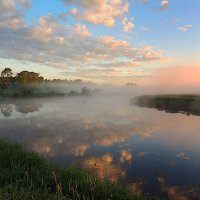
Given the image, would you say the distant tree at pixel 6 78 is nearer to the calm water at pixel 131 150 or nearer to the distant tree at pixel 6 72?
the distant tree at pixel 6 72

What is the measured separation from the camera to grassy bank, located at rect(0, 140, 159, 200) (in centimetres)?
1065

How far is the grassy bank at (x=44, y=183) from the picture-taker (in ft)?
34.9

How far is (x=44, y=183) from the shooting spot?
13.0m

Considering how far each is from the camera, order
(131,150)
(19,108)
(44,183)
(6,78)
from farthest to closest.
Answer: (6,78) < (19,108) < (131,150) < (44,183)

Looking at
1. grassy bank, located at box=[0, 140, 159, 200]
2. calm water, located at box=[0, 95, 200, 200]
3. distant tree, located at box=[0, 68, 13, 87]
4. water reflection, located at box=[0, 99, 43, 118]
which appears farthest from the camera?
distant tree, located at box=[0, 68, 13, 87]

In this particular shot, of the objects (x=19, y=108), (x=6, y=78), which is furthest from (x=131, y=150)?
(x=6, y=78)

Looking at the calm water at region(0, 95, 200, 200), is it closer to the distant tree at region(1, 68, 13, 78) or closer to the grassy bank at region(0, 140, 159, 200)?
the grassy bank at region(0, 140, 159, 200)

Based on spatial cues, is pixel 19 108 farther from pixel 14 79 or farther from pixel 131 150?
pixel 14 79

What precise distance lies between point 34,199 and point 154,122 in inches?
Answer: 1447

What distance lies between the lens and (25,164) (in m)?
16.2

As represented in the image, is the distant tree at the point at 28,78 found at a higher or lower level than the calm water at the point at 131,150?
higher

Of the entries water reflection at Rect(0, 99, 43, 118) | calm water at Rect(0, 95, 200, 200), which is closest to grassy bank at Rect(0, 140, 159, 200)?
calm water at Rect(0, 95, 200, 200)

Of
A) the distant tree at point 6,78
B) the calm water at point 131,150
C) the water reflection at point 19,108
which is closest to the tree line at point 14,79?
the distant tree at point 6,78

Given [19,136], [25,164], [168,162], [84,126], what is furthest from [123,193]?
[84,126]
